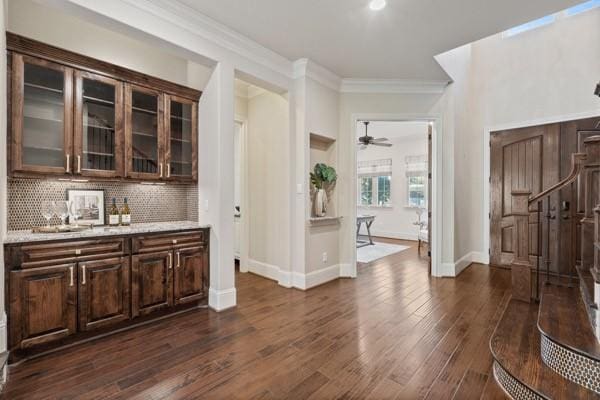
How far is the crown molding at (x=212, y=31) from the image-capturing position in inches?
103

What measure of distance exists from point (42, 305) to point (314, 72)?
3660 millimetres

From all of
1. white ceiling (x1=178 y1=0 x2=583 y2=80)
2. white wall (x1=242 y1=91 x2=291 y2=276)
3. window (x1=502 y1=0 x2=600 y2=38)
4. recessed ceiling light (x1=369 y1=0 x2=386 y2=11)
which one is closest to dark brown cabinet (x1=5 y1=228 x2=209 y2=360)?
white wall (x1=242 y1=91 x2=291 y2=276)

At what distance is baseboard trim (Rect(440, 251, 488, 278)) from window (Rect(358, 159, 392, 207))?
3467 millimetres

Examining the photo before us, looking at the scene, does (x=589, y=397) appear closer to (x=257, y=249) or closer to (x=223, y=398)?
(x=223, y=398)

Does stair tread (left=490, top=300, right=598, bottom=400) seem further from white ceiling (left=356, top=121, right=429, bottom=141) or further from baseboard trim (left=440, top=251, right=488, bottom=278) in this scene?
white ceiling (left=356, top=121, right=429, bottom=141)

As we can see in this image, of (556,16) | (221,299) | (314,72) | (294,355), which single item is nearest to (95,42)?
(314,72)

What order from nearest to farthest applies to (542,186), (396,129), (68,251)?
1. (68,251)
2. (542,186)
3. (396,129)

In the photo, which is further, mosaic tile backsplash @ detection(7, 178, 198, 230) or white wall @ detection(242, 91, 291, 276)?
white wall @ detection(242, 91, 291, 276)

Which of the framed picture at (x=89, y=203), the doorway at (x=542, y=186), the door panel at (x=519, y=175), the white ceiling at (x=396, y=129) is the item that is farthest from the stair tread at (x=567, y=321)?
the white ceiling at (x=396, y=129)

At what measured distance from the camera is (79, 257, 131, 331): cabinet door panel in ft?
7.92

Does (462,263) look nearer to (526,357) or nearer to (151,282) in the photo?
(526,357)

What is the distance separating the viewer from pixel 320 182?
416 centimetres

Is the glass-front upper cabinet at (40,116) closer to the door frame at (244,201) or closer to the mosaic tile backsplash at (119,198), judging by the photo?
the mosaic tile backsplash at (119,198)

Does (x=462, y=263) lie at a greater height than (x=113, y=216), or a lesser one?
lesser
